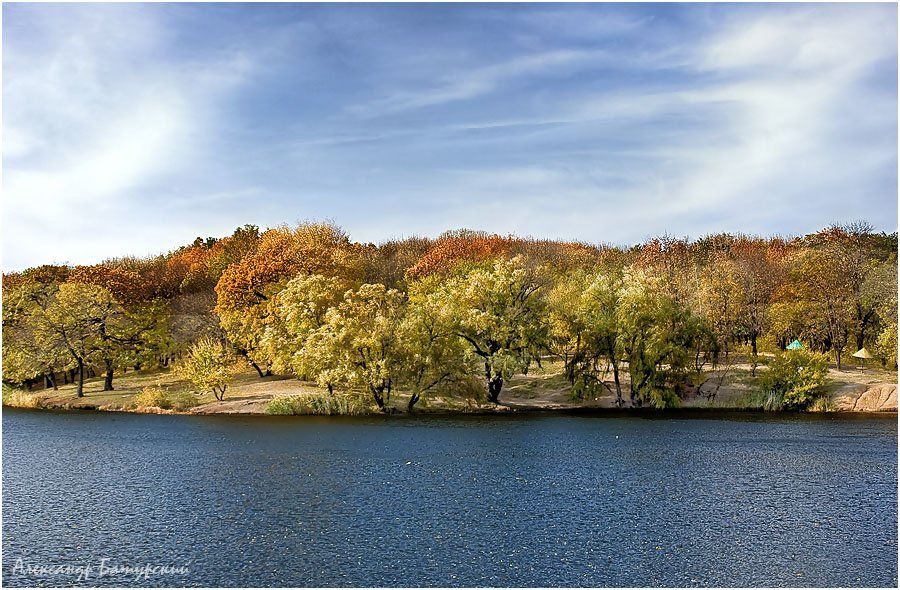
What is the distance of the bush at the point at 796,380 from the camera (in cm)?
5691

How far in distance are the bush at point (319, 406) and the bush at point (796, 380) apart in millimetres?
31798

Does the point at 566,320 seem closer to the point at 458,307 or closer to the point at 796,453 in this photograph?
the point at 458,307

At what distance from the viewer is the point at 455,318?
195ft

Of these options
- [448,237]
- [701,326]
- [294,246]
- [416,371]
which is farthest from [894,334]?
[448,237]

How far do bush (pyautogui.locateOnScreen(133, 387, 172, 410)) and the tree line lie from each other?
3.53 meters

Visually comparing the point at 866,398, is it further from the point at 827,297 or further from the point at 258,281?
the point at 258,281

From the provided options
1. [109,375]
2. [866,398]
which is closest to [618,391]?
[866,398]

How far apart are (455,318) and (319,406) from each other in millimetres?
12823

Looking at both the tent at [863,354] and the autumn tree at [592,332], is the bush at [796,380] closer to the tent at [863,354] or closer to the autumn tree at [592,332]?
the tent at [863,354]

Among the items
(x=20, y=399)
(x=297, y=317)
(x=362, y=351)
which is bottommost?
(x=20, y=399)

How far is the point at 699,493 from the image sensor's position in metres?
28.2

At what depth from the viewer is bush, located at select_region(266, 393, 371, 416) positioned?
5519 cm

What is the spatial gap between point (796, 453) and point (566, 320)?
2623 cm

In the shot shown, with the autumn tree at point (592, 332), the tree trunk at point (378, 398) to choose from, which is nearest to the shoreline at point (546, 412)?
the tree trunk at point (378, 398)
